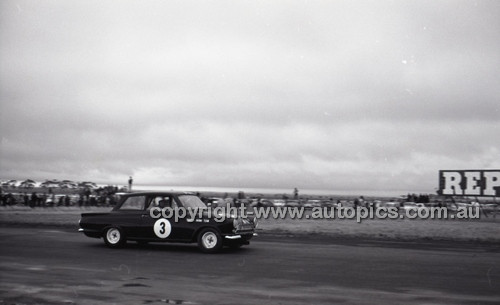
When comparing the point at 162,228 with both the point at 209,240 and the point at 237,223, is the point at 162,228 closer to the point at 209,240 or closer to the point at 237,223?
the point at 209,240

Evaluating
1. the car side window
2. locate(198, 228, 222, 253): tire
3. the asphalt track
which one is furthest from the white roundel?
locate(198, 228, 222, 253): tire

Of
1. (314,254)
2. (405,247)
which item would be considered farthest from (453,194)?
(314,254)

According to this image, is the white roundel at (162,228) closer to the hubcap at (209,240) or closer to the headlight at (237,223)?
the hubcap at (209,240)

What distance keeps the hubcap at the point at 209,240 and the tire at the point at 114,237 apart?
7.90 ft

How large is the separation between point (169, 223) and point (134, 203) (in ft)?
4.39

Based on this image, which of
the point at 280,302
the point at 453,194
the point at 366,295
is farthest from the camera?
the point at 453,194

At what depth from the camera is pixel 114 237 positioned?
14.8 m

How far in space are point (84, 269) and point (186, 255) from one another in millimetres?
3275

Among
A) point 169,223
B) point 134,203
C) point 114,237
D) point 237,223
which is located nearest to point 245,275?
point 237,223

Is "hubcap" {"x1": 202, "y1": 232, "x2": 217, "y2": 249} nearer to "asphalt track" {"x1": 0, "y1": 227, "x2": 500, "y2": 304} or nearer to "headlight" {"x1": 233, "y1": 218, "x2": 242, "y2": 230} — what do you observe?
"asphalt track" {"x1": 0, "y1": 227, "x2": 500, "y2": 304}

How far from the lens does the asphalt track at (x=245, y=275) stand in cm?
786

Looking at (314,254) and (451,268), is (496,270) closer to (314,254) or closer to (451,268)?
(451,268)

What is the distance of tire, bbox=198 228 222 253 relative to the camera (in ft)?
45.0

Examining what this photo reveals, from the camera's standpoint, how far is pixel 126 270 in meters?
10.5
